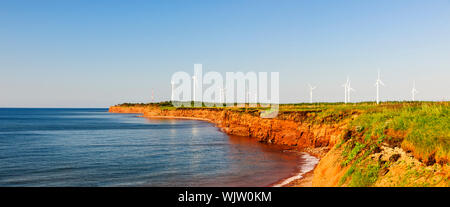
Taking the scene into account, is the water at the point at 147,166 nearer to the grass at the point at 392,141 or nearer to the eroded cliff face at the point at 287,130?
the eroded cliff face at the point at 287,130

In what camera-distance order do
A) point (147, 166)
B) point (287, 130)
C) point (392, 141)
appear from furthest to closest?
point (287, 130) < point (147, 166) < point (392, 141)

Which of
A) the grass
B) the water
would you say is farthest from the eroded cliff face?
the grass

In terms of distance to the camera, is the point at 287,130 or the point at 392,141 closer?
the point at 392,141

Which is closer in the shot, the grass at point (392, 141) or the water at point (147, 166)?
the grass at point (392, 141)

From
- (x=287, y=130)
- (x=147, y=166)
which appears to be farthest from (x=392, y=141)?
(x=287, y=130)

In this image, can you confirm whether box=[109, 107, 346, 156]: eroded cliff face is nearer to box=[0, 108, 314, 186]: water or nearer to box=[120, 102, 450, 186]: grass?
box=[0, 108, 314, 186]: water

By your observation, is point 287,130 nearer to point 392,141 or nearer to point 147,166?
point 147,166

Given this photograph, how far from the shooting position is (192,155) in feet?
113

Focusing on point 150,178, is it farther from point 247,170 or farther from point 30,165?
point 30,165

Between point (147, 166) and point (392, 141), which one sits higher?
point (392, 141)

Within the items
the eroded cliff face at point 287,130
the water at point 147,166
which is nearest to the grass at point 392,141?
the water at point 147,166

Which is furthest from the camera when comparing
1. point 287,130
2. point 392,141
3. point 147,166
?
point 287,130

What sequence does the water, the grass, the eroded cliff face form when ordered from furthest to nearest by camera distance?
the eroded cliff face → the water → the grass

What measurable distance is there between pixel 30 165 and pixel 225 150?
68.1 ft
